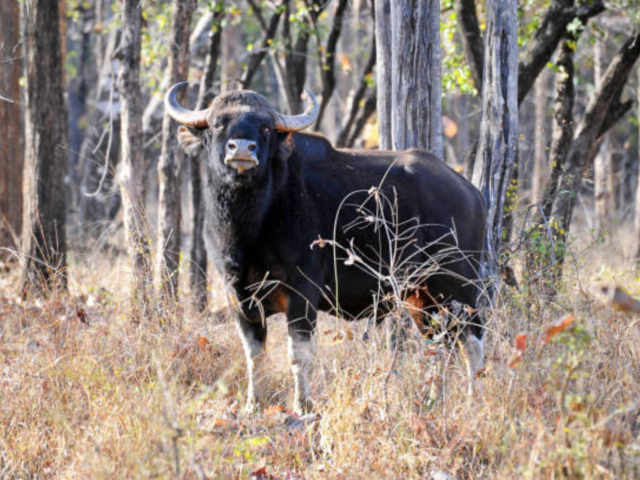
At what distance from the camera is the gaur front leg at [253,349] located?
5852 mm

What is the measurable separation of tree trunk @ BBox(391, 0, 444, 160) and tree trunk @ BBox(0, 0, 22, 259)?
619 centimetres

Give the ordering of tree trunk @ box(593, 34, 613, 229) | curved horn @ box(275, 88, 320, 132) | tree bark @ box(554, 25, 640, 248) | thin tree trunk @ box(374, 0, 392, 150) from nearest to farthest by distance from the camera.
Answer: curved horn @ box(275, 88, 320, 132), thin tree trunk @ box(374, 0, 392, 150), tree bark @ box(554, 25, 640, 248), tree trunk @ box(593, 34, 613, 229)

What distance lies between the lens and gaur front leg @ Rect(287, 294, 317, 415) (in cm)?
571

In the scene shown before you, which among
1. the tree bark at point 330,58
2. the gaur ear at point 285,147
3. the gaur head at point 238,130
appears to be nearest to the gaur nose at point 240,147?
the gaur head at point 238,130

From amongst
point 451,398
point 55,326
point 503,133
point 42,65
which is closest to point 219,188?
point 55,326

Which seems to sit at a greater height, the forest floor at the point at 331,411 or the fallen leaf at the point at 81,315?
the fallen leaf at the point at 81,315

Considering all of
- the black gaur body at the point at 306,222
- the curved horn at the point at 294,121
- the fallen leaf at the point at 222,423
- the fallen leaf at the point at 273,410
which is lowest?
the fallen leaf at the point at 273,410

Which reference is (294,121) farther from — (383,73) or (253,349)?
(383,73)

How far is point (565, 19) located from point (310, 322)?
18.7 feet

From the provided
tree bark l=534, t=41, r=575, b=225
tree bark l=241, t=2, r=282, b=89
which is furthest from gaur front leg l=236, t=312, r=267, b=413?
tree bark l=241, t=2, r=282, b=89

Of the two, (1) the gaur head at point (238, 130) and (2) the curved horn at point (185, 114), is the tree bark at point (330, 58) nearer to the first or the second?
(2) the curved horn at point (185, 114)

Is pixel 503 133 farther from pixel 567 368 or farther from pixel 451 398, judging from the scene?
pixel 567 368

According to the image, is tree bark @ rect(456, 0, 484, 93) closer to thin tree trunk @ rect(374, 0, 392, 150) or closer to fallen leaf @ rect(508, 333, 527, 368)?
thin tree trunk @ rect(374, 0, 392, 150)

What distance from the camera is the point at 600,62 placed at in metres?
15.5
